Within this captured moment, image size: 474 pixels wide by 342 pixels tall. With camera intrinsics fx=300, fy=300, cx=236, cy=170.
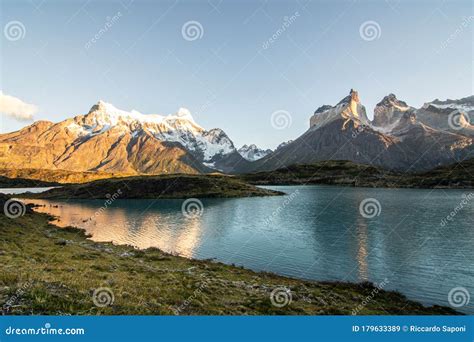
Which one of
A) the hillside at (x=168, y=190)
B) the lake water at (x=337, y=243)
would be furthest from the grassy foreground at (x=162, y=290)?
the hillside at (x=168, y=190)

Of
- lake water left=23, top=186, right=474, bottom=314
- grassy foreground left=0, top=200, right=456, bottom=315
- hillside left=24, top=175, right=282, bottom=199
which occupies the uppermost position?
hillside left=24, top=175, right=282, bottom=199

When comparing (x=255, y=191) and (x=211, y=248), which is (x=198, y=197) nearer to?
(x=255, y=191)

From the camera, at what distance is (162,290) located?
77.5 feet

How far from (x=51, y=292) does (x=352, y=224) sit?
70.9m

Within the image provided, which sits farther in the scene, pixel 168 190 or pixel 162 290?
pixel 168 190

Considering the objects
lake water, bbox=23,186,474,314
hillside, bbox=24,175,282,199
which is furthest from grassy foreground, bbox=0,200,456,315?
hillside, bbox=24,175,282,199

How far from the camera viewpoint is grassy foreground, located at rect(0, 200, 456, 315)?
17.2 meters

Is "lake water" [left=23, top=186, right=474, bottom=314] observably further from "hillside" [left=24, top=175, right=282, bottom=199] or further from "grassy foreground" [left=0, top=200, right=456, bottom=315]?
"hillside" [left=24, top=175, right=282, bottom=199]

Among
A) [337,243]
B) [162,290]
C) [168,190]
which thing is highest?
[168,190]

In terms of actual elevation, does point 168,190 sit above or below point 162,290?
above

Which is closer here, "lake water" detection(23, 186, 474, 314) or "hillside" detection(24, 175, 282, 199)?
"lake water" detection(23, 186, 474, 314)

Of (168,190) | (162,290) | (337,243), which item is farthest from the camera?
(168,190)

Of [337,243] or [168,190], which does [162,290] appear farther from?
[168,190]

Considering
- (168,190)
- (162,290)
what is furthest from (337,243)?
(168,190)
